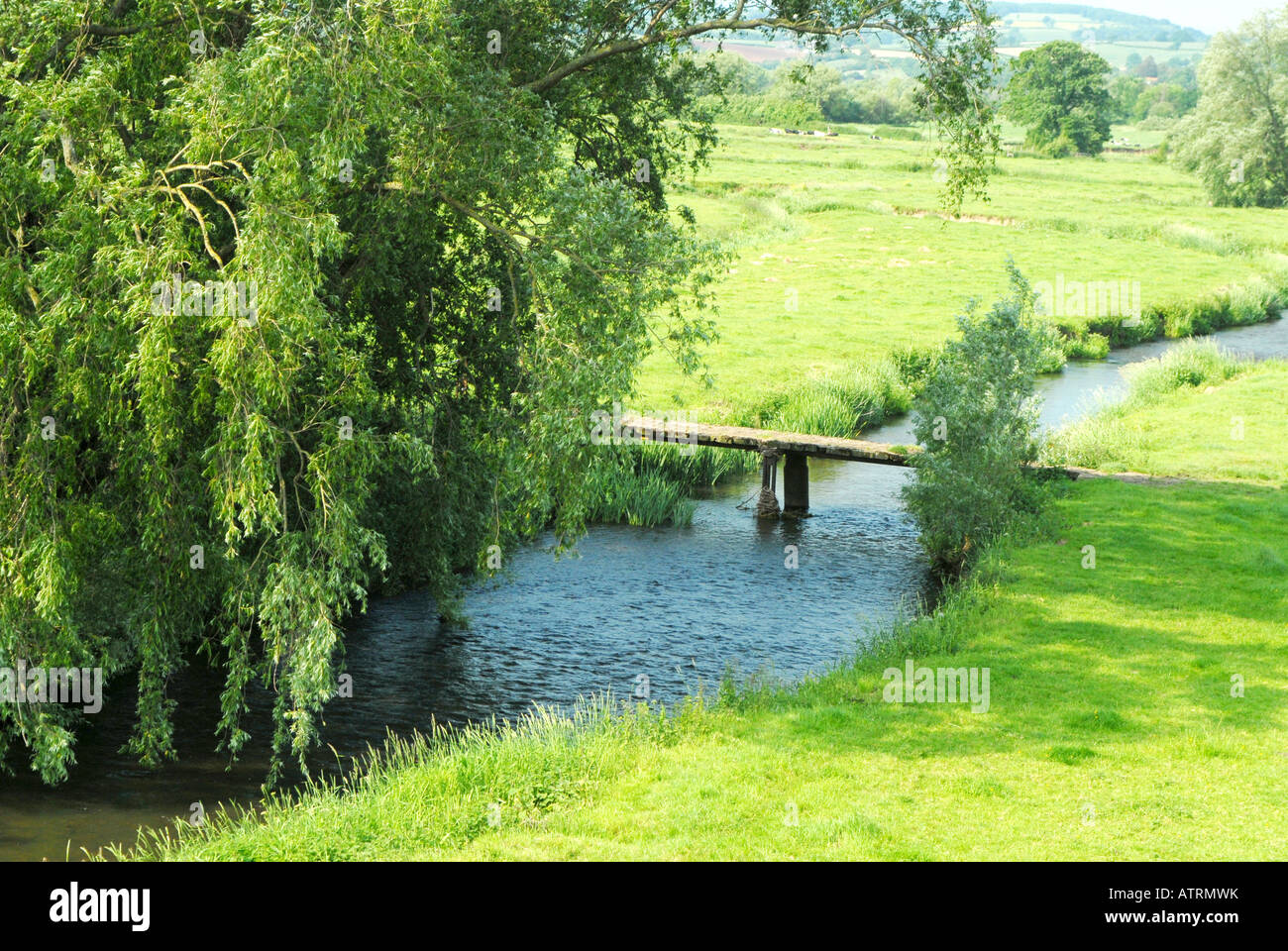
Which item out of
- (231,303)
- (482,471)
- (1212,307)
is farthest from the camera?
(1212,307)

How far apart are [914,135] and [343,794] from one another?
390 ft

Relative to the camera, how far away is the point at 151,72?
1370 centimetres

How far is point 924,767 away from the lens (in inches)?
537

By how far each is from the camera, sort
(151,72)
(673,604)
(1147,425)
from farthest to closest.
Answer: (1147,425) → (673,604) → (151,72)

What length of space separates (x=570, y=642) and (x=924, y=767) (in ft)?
26.0

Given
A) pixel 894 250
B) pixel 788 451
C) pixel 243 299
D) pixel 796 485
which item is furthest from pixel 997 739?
pixel 894 250

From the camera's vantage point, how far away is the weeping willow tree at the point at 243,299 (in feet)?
39.4

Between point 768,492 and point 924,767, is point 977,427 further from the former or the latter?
point 924,767

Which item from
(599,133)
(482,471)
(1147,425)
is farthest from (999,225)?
(482,471)

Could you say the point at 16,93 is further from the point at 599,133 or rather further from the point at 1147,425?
the point at 1147,425

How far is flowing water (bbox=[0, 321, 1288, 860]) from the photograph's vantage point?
→ 15.0 metres

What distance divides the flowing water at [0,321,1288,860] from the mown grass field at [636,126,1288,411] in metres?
7.37

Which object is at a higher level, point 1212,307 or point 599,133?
point 599,133

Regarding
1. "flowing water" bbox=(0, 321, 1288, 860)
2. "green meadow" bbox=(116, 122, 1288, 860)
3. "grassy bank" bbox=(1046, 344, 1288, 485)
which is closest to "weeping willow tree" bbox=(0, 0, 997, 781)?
"flowing water" bbox=(0, 321, 1288, 860)
